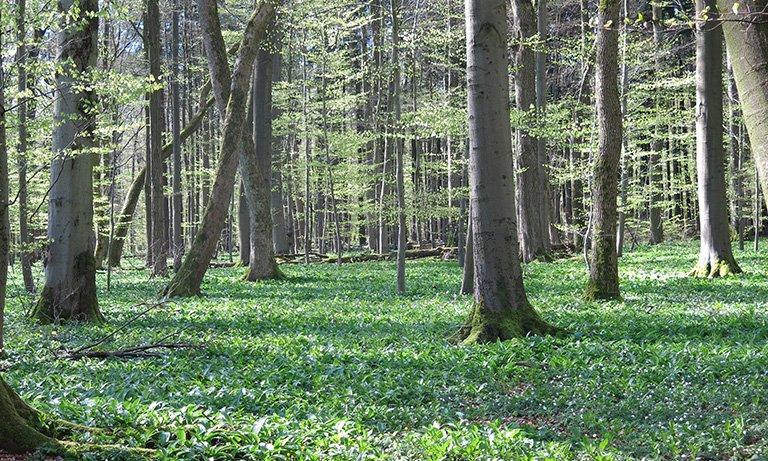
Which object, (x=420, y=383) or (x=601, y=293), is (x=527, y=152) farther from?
(x=420, y=383)

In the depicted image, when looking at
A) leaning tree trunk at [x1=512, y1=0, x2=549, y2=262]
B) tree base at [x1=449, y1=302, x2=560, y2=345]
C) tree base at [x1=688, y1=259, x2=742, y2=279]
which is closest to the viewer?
tree base at [x1=449, y1=302, x2=560, y2=345]

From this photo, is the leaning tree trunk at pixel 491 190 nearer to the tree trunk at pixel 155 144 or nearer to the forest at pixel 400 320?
the forest at pixel 400 320

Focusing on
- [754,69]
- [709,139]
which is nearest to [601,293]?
[709,139]

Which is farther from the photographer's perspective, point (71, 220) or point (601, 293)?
point (601, 293)

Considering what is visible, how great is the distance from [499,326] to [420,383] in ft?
7.09

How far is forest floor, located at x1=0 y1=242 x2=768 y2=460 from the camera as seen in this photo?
462cm

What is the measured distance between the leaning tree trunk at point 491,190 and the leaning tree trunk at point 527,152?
11.9m

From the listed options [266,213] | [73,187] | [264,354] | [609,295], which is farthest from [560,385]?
[266,213]

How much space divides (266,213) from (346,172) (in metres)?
12.5

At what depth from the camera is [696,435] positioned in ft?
15.8

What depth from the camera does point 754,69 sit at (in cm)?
361

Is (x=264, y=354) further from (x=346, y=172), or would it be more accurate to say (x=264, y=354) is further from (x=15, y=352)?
(x=346, y=172)

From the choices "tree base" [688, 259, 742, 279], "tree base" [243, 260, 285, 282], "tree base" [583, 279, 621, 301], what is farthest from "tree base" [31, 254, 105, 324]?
"tree base" [688, 259, 742, 279]

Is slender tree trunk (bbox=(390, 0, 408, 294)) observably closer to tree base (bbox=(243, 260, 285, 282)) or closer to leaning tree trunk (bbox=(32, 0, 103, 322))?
tree base (bbox=(243, 260, 285, 282))
